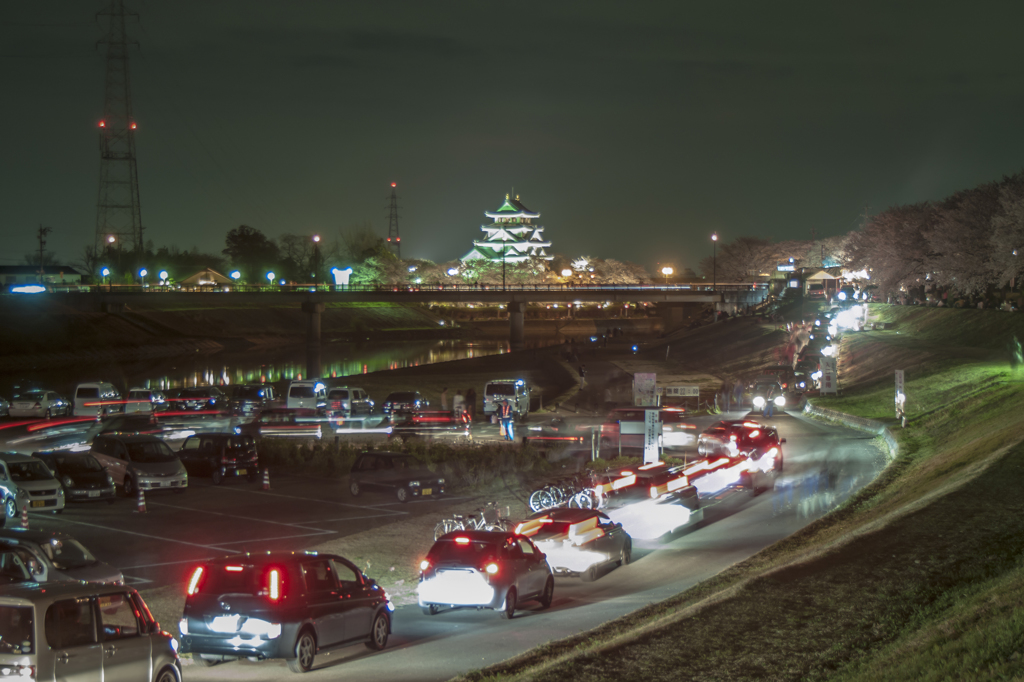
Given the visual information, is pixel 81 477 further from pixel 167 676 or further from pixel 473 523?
pixel 167 676

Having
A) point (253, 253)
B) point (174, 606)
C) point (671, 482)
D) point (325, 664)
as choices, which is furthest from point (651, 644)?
point (253, 253)

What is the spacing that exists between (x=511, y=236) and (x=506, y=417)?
150m

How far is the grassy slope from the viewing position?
921 cm

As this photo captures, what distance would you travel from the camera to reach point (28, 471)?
833 inches

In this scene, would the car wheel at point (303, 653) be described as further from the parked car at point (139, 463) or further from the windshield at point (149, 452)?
the windshield at point (149, 452)

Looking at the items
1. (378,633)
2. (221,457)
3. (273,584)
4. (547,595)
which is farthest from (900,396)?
(273,584)

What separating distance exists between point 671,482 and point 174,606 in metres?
11.9

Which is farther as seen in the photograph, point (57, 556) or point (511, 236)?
point (511, 236)

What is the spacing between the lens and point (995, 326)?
186ft

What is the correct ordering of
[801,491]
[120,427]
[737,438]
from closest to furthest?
[801,491]
[737,438]
[120,427]

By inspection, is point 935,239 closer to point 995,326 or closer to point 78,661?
point 995,326

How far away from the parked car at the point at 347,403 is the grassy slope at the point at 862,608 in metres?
24.5

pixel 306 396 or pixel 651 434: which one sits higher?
pixel 306 396

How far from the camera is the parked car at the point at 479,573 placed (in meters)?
13.5
